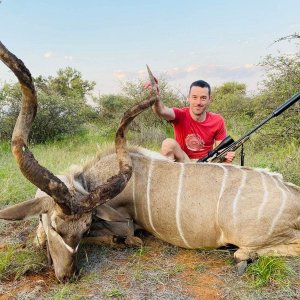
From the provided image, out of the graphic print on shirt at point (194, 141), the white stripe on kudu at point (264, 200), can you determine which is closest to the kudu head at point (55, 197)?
the white stripe on kudu at point (264, 200)

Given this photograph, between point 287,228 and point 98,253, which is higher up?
point 287,228

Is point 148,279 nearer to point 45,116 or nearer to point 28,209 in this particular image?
point 28,209

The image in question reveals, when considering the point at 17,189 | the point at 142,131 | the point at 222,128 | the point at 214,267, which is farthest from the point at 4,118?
the point at 214,267

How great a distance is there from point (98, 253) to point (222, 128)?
1965mm

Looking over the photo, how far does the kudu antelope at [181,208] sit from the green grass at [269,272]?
0.29 feet

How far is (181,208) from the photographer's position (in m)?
2.79

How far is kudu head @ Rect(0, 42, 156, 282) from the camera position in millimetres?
2262

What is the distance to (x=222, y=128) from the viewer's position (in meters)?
4.16

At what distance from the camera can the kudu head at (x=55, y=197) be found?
2.26 m

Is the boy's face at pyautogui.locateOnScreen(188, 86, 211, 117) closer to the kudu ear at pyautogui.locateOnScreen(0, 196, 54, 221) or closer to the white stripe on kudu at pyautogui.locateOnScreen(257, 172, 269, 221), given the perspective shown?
the white stripe on kudu at pyautogui.locateOnScreen(257, 172, 269, 221)

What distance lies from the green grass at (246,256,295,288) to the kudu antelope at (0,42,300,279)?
3.5 inches

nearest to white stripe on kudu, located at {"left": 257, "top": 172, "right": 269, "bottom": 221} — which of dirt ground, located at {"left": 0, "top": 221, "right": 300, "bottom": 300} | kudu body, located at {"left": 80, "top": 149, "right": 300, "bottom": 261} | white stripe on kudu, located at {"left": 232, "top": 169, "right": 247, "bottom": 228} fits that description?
kudu body, located at {"left": 80, "top": 149, "right": 300, "bottom": 261}

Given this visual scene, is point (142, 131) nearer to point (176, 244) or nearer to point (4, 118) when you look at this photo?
point (4, 118)

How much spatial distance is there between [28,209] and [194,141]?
6.74 feet
